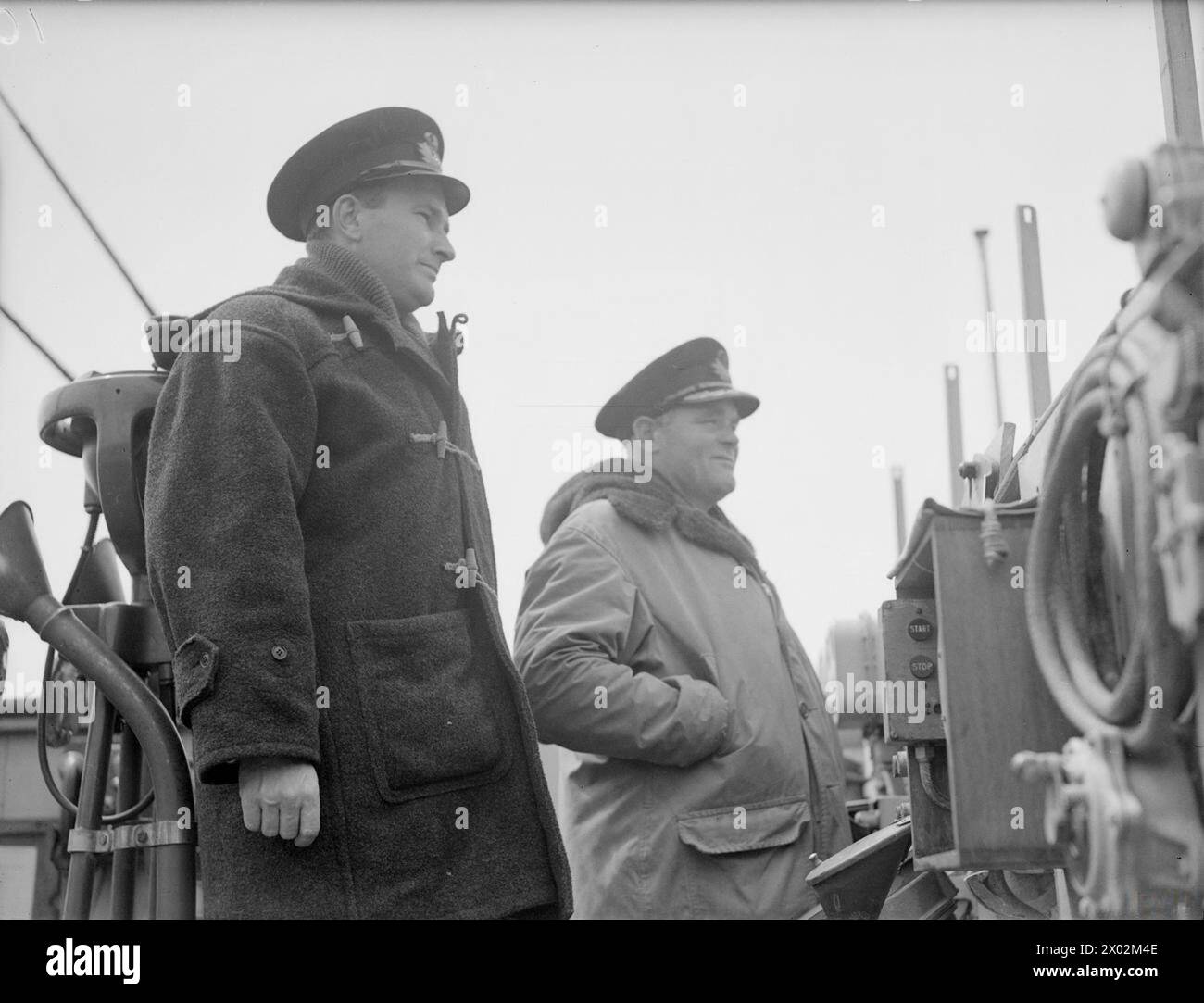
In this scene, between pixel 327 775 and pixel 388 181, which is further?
pixel 388 181

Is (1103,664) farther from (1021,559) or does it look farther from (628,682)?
(628,682)

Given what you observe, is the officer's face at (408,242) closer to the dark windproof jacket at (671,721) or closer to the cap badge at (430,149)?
the cap badge at (430,149)

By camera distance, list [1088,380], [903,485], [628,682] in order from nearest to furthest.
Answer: [1088,380] → [628,682] → [903,485]

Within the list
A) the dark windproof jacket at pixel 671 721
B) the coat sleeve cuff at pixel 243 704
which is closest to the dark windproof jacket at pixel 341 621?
the coat sleeve cuff at pixel 243 704

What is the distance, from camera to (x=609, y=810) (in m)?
2.24

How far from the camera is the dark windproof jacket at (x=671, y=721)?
2.18 m

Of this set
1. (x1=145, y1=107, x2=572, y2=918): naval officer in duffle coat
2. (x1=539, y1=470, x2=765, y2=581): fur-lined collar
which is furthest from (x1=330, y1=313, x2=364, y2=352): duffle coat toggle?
(x1=539, y1=470, x2=765, y2=581): fur-lined collar

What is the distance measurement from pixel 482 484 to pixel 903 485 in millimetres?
1809

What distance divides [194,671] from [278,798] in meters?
0.16

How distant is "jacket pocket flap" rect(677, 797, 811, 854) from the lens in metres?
2.19

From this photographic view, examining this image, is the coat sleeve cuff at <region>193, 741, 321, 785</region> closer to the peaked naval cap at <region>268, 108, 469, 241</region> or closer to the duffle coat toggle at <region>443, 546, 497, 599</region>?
the duffle coat toggle at <region>443, 546, 497, 599</region>

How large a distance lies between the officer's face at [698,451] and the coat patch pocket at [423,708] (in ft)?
2.58

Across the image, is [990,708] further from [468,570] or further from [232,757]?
[232,757]
